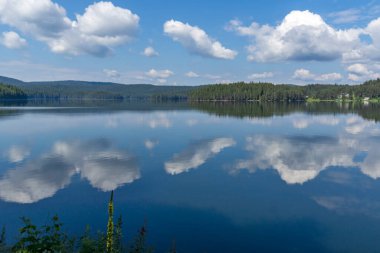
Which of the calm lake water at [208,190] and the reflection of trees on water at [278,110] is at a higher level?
the reflection of trees on water at [278,110]

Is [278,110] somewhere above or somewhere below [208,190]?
above

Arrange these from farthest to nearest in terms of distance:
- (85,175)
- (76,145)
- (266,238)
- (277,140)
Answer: (277,140) < (76,145) < (85,175) < (266,238)

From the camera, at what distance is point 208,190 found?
22688 millimetres

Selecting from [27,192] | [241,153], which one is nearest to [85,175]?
[27,192]

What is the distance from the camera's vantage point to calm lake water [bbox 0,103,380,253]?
15.9 meters

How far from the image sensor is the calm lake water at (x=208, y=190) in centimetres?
1585

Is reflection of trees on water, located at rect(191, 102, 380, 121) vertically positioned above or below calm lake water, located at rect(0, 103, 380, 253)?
above

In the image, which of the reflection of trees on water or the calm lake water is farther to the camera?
the reflection of trees on water

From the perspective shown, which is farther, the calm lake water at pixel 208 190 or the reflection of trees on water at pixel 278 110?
the reflection of trees on water at pixel 278 110

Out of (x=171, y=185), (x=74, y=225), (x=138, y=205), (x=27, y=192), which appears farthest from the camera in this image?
(x=171, y=185)

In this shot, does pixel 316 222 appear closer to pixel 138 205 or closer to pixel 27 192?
pixel 138 205

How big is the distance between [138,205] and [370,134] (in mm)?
45072

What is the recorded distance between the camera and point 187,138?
46.4m

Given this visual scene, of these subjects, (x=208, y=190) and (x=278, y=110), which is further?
(x=278, y=110)
